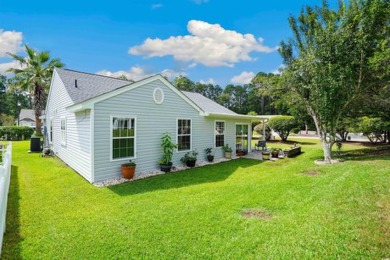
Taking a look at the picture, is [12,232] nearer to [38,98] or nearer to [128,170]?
[128,170]

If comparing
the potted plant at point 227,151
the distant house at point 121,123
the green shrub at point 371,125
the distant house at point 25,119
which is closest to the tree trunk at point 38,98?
the distant house at point 121,123

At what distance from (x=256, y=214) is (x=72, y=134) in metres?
8.50

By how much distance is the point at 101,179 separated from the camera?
7.75 m

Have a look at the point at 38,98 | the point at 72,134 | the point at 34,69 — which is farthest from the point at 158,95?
the point at 38,98

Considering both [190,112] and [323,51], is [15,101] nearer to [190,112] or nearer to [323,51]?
[190,112]

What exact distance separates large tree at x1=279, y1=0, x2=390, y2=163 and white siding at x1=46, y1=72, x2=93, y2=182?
9826 mm

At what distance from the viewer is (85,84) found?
10633 mm

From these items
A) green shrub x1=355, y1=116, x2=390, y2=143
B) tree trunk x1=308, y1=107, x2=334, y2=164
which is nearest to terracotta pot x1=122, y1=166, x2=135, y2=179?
tree trunk x1=308, y1=107, x2=334, y2=164

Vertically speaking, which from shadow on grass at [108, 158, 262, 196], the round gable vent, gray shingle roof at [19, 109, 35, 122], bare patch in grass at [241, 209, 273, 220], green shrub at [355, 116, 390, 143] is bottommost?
shadow on grass at [108, 158, 262, 196]

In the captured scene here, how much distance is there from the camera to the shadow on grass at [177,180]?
22.4ft

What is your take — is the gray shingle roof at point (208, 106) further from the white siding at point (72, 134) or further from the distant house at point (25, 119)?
the distant house at point (25, 119)

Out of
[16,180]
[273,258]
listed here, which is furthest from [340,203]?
[16,180]

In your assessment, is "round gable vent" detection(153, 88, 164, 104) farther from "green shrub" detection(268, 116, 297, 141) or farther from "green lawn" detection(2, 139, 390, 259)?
"green shrub" detection(268, 116, 297, 141)

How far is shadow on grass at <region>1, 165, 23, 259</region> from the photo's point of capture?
11.4ft
